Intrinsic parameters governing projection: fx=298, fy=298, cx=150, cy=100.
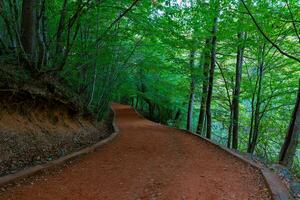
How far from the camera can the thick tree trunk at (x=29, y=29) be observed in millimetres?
7426

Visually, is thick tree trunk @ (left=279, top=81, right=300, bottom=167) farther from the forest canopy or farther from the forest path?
the forest path

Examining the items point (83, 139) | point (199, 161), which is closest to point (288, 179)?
point (199, 161)

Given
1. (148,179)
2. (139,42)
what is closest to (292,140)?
(148,179)

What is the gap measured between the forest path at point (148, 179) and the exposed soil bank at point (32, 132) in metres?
0.73

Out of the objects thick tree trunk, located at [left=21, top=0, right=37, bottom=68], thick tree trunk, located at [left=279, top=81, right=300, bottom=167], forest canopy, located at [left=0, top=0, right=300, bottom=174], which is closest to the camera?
forest canopy, located at [left=0, top=0, right=300, bottom=174]

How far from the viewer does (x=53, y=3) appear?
7.95 m

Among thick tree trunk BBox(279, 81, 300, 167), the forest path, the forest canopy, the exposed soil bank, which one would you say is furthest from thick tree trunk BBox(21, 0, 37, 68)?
thick tree trunk BBox(279, 81, 300, 167)

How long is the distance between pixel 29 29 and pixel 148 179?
195 inches

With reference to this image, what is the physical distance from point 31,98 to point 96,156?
205 cm

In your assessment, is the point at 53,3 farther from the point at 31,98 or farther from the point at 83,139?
the point at 83,139

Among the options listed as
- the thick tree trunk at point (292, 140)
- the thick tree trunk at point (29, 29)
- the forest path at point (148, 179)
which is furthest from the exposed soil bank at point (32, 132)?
the thick tree trunk at point (292, 140)

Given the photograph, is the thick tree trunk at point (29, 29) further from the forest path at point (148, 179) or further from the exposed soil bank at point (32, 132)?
the forest path at point (148, 179)

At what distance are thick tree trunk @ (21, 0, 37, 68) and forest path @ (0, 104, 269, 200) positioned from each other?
9.70 feet

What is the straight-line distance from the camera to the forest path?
173 inches
